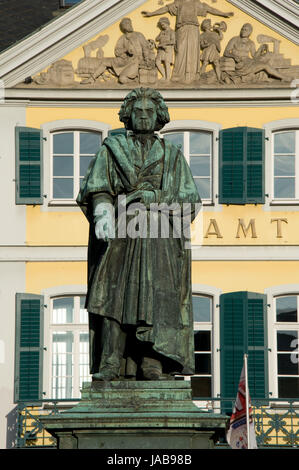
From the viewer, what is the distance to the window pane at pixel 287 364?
24.6 m

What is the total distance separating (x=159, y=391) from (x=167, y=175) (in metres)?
1.49

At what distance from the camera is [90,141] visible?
25406 mm

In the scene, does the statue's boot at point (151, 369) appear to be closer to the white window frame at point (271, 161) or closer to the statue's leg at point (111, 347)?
the statue's leg at point (111, 347)

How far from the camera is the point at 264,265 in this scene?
2520 centimetres

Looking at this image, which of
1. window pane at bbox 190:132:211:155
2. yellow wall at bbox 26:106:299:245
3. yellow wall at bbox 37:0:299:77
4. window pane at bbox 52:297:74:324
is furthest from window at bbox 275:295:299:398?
yellow wall at bbox 37:0:299:77

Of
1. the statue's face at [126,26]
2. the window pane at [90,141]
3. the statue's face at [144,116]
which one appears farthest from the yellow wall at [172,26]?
the statue's face at [144,116]

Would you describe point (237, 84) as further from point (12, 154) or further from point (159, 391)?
point (159, 391)

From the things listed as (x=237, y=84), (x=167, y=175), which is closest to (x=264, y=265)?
(x=237, y=84)

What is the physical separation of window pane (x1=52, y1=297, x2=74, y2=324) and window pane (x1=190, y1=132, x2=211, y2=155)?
3.17m

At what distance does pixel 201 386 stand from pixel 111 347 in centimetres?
1487

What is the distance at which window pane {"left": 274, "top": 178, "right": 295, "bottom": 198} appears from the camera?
25.4 meters

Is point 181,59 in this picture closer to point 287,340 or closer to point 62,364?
point 287,340

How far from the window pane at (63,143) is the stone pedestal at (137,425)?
1608cm
